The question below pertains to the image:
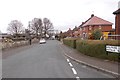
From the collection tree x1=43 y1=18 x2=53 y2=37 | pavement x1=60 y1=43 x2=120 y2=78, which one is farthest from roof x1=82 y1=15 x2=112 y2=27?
pavement x1=60 y1=43 x2=120 y2=78

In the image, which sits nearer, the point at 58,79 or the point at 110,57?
the point at 58,79

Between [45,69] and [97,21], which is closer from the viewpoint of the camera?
[45,69]

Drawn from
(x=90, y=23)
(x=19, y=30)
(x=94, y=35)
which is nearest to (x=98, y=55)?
(x=94, y=35)

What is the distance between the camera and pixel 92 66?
1438 centimetres

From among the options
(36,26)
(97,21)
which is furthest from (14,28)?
(97,21)

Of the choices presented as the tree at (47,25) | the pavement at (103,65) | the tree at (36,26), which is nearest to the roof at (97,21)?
the tree at (36,26)

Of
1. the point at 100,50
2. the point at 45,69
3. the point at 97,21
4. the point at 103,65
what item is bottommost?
the point at 45,69

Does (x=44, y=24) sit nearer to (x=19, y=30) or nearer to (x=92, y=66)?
(x=19, y=30)

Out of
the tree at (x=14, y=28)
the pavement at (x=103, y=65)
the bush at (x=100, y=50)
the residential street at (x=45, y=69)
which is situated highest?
the tree at (x=14, y=28)

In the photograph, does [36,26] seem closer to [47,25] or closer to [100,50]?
[47,25]

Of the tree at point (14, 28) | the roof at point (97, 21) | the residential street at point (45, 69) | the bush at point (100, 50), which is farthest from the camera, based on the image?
the tree at point (14, 28)

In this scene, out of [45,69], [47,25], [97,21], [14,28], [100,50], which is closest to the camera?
[45,69]

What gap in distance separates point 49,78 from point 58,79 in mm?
477

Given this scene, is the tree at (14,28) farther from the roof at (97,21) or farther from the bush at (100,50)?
the bush at (100,50)
